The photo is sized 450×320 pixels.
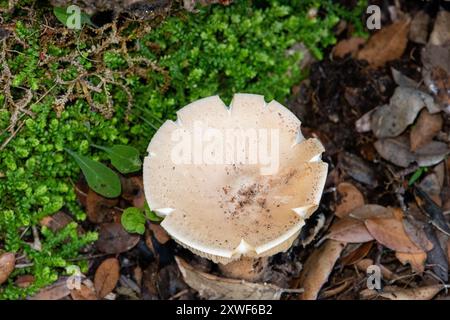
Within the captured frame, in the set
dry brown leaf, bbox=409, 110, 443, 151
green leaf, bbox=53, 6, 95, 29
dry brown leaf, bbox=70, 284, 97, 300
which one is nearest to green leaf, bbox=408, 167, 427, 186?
dry brown leaf, bbox=409, 110, 443, 151

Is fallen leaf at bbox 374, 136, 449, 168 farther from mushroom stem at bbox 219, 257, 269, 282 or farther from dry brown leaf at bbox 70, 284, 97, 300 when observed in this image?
dry brown leaf at bbox 70, 284, 97, 300

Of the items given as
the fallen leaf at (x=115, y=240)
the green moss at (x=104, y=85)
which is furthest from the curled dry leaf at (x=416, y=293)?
the fallen leaf at (x=115, y=240)

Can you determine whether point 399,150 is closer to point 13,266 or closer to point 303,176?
point 303,176

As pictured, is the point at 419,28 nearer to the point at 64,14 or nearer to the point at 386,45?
the point at 386,45

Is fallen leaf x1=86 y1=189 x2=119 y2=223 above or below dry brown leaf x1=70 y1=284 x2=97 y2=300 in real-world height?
above

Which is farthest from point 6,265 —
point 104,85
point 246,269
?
point 246,269
